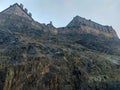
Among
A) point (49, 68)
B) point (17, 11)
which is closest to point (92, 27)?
point (17, 11)

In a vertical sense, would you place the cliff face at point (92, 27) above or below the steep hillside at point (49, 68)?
above

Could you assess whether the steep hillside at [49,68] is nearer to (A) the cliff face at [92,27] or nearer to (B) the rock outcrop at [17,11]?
(B) the rock outcrop at [17,11]

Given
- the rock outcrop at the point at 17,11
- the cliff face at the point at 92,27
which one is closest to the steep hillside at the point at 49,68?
the rock outcrop at the point at 17,11

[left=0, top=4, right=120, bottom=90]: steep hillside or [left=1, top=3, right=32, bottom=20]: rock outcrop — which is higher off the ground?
[left=1, top=3, right=32, bottom=20]: rock outcrop

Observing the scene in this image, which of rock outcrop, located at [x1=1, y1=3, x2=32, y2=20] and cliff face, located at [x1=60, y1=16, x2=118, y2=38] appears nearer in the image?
rock outcrop, located at [x1=1, y1=3, x2=32, y2=20]

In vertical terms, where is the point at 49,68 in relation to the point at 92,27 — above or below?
below

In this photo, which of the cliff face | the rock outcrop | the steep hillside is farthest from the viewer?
the cliff face

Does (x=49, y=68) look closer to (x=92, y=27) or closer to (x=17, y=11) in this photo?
(x=17, y=11)

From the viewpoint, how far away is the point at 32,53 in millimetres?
89188

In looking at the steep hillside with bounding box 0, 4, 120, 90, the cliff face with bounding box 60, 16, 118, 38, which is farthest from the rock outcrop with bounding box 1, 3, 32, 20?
the steep hillside with bounding box 0, 4, 120, 90

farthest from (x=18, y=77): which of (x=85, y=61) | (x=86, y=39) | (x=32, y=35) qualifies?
(x=86, y=39)

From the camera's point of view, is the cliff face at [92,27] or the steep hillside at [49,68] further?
the cliff face at [92,27]

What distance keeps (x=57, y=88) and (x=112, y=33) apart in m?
120

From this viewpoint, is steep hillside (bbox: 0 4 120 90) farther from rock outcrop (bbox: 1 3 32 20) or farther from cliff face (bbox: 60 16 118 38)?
cliff face (bbox: 60 16 118 38)
